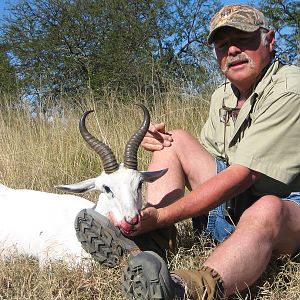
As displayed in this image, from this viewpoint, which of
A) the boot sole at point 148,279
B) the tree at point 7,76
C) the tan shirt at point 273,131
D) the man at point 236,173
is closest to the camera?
the boot sole at point 148,279

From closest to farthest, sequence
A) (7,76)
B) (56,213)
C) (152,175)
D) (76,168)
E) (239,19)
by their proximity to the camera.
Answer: (239,19) → (152,175) → (56,213) → (76,168) → (7,76)

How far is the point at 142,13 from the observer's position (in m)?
20.1

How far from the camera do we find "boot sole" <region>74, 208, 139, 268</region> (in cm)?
313

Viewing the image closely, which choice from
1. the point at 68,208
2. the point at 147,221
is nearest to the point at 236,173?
the point at 147,221

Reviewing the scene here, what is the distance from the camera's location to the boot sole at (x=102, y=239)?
3.13m

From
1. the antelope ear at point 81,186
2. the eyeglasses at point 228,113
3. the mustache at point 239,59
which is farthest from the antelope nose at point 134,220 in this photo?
the mustache at point 239,59

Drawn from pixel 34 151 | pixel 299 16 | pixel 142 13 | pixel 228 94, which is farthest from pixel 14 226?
pixel 142 13

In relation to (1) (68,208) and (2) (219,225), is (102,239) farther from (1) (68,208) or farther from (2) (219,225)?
(1) (68,208)

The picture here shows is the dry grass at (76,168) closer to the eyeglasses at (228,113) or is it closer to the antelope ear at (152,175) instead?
the antelope ear at (152,175)

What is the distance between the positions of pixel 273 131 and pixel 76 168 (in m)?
4.14

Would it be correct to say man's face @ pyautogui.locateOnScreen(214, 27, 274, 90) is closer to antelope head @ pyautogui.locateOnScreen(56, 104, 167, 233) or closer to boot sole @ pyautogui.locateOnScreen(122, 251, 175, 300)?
antelope head @ pyautogui.locateOnScreen(56, 104, 167, 233)

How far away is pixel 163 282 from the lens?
2412 mm

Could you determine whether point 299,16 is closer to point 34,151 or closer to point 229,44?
point 34,151

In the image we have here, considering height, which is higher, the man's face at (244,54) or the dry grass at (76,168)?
the man's face at (244,54)
